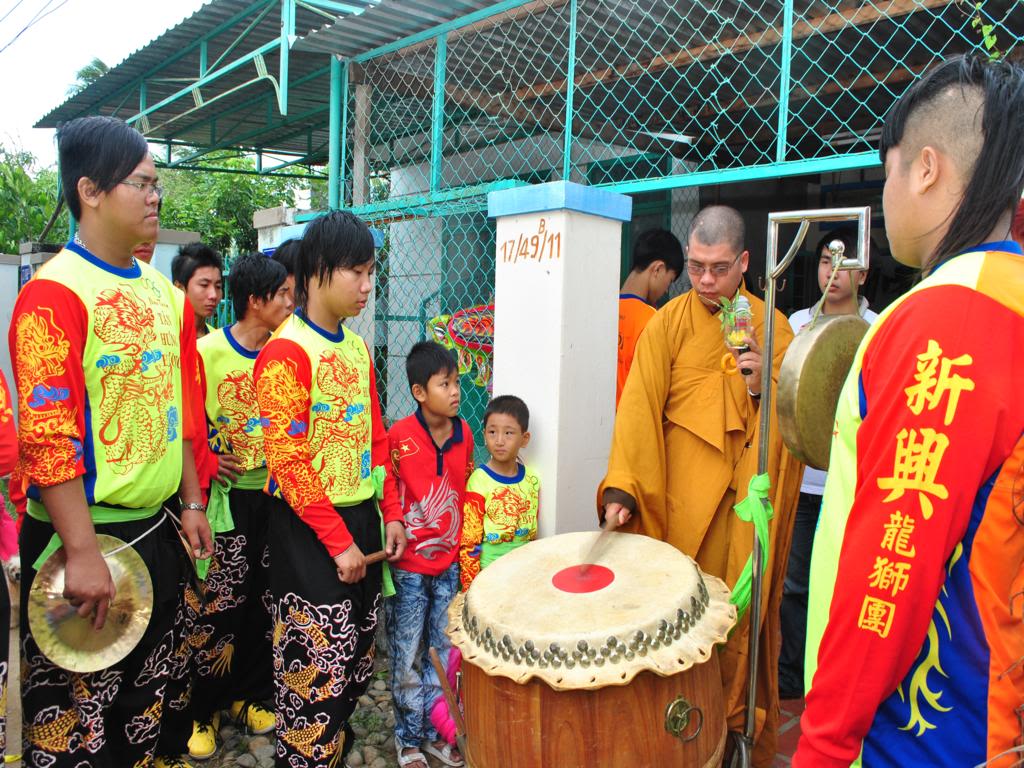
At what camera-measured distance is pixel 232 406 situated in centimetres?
329

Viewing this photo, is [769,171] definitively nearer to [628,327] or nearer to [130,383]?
[628,327]

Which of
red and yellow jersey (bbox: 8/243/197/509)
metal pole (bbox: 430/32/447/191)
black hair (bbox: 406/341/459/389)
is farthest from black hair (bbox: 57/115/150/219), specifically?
metal pole (bbox: 430/32/447/191)

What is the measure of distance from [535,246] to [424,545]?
4.36ft

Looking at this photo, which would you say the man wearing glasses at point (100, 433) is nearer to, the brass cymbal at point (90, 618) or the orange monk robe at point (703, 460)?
the brass cymbal at point (90, 618)

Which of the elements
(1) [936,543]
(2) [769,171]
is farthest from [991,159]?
(2) [769,171]

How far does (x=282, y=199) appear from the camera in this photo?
50.8 ft

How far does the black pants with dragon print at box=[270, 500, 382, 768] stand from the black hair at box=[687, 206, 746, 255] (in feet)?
5.46

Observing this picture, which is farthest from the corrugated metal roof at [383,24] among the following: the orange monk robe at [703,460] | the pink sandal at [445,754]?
the pink sandal at [445,754]

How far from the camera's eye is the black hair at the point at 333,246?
2.62 m

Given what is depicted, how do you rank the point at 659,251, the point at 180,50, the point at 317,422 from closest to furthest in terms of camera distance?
1. the point at 317,422
2. the point at 659,251
3. the point at 180,50

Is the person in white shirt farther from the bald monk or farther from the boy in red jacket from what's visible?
the boy in red jacket

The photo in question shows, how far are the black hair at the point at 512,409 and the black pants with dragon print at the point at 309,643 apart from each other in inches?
37.0

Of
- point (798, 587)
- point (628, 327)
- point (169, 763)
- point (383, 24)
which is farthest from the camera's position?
point (383, 24)

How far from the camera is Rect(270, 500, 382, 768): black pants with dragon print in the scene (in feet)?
8.45
